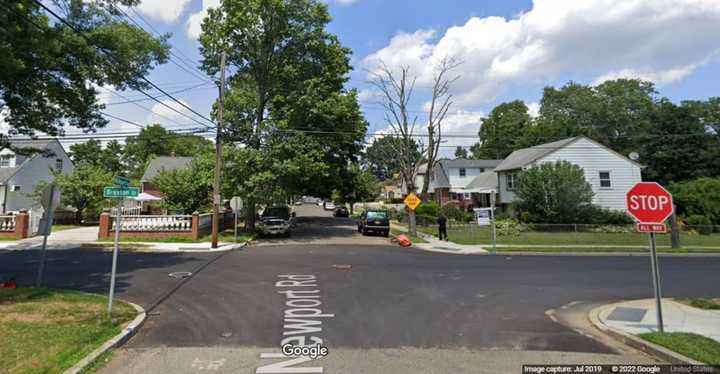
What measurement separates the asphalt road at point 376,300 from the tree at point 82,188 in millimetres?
14822

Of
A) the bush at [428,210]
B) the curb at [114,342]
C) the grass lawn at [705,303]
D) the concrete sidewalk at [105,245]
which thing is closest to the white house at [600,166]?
the bush at [428,210]

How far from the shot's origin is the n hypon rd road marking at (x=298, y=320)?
4.68 m

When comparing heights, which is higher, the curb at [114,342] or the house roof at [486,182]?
the house roof at [486,182]

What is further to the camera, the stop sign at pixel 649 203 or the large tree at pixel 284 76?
the large tree at pixel 284 76

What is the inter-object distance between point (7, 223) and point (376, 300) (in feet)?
77.9

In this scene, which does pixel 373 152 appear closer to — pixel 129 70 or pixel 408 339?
pixel 129 70

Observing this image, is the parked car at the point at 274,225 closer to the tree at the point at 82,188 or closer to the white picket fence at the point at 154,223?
the white picket fence at the point at 154,223

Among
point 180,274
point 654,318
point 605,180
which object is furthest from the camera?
point 605,180

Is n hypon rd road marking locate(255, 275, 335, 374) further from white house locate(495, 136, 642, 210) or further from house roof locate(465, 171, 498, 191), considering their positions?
house roof locate(465, 171, 498, 191)

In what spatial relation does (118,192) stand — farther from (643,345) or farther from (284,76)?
(284,76)

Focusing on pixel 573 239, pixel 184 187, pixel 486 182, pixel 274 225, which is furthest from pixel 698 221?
pixel 184 187

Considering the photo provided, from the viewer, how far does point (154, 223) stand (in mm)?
20328

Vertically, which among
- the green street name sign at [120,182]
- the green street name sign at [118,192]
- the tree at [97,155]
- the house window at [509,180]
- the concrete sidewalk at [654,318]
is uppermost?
the tree at [97,155]

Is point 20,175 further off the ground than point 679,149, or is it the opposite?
point 679,149
